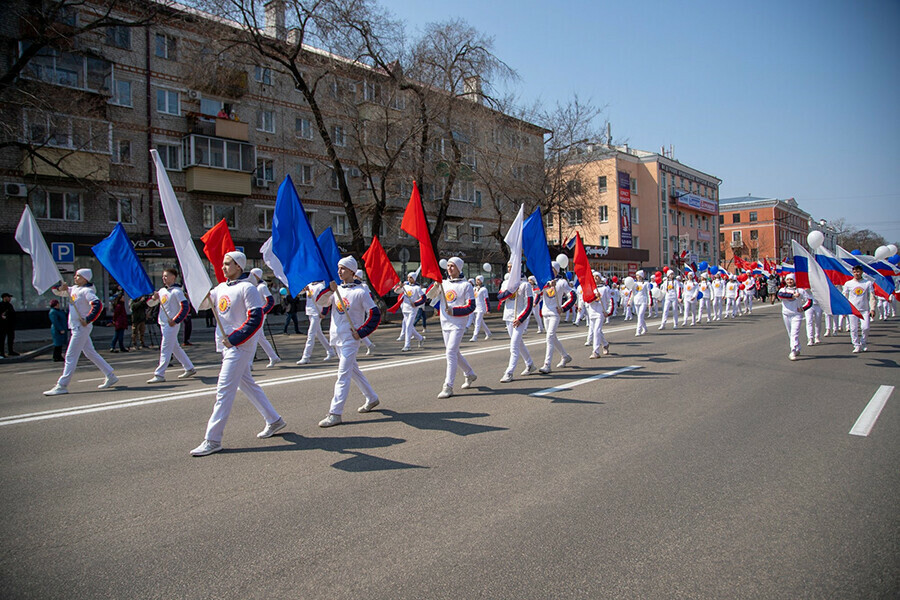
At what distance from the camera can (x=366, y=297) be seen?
299 inches

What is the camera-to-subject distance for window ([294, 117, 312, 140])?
3606cm

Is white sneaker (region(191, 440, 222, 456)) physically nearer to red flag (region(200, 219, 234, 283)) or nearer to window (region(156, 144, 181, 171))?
red flag (region(200, 219, 234, 283))

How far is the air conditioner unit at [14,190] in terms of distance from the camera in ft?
84.6

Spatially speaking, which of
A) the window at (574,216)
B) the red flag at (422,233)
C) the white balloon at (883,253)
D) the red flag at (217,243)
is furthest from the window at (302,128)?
the white balloon at (883,253)

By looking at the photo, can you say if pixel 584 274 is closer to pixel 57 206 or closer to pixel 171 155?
pixel 57 206

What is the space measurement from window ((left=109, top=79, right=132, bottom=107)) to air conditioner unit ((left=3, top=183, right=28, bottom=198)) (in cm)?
603

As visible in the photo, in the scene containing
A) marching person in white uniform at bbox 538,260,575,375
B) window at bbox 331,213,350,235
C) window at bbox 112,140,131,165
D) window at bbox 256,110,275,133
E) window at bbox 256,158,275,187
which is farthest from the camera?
window at bbox 331,213,350,235

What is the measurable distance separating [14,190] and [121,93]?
7168 millimetres

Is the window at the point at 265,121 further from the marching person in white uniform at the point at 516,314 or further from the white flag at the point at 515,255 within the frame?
the marching person in white uniform at the point at 516,314

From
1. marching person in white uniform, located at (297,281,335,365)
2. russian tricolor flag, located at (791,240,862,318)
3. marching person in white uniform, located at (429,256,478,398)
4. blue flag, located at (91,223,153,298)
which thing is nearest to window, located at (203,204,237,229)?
marching person in white uniform, located at (297,281,335,365)

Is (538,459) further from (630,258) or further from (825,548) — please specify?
(630,258)

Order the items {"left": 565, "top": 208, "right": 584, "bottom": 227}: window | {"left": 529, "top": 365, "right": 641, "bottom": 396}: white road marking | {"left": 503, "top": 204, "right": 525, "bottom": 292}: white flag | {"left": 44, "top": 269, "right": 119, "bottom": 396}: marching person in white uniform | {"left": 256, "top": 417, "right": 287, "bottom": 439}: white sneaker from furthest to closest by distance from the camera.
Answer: {"left": 565, "top": 208, "right": 584, "bottom": 227}: window → {"left": 44, "top": 269, "right": 119, "bottom": 396}: marching person in white uniform → {"left": 503, "top": 204, "right": 525, "bottom": 292}: white flag → {"left": 529, "top": 365, "right": 641, "bottom": 396}: white road marking → {"left": 256, "top": 417, "right": 287, "bottom": 439}: white sneaker

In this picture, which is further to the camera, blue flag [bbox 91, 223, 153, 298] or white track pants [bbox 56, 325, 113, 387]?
blue flag [bbox 91, 223, 153, 298]

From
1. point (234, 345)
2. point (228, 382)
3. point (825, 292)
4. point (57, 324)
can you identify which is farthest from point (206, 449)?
point (57, 324)
